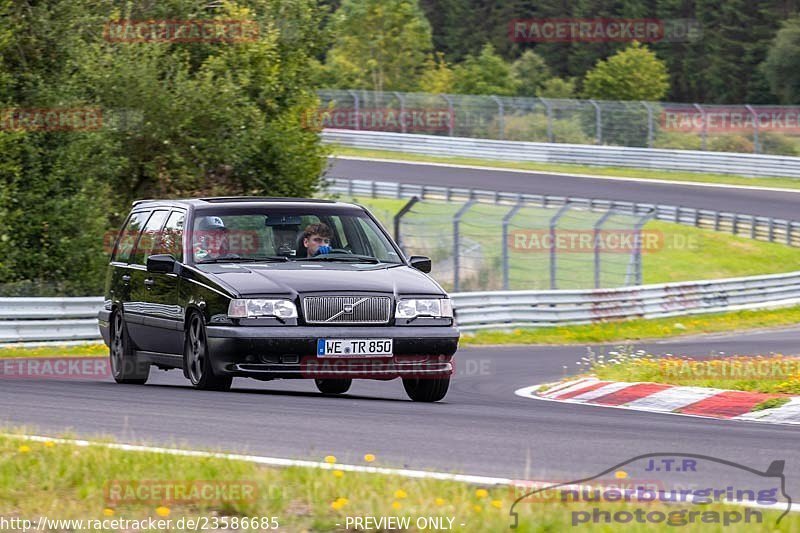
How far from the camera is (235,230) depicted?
11.4 metres

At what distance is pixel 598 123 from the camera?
5069 cm

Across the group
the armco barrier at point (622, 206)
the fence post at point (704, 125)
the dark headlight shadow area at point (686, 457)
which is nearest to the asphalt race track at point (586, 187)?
the armco barrier at point (622, 206)

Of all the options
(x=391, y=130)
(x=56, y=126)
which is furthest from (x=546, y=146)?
(x=56, y=126)

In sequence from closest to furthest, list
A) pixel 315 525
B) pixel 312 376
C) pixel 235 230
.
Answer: pixel 315 525
pixel 312 376
pixel 235 230

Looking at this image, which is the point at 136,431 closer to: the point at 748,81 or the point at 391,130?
the point at 391,130

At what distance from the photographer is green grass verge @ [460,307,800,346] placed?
979 inches

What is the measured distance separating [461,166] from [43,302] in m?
32.4

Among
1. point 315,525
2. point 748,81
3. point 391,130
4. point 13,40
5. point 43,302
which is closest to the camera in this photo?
point 315,525

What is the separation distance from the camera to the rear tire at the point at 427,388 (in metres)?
11.1

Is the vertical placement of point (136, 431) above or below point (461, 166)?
above

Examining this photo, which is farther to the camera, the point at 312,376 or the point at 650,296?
the point at 650,296

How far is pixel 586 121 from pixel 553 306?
25.2 m
